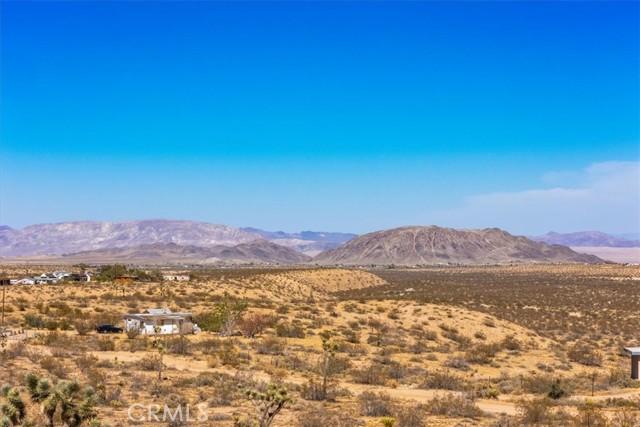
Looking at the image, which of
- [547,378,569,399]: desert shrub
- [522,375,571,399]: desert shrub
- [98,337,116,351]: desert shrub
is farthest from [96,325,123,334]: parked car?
[547,378,569,399]: desert shrub

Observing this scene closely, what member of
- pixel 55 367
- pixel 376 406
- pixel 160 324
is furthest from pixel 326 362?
pixel 160 324

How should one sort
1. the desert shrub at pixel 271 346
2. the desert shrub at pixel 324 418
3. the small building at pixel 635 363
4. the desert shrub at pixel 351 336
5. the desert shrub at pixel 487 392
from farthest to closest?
the desert shrub at pixel 351 336
the desert shrub at pixel 271 346
the small building at pixel 635 363
the desert shrub at pixel 487 392
the desert shrub at pixel 324 418

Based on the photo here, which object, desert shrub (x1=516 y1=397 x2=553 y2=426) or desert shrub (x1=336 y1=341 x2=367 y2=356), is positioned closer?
desert shrub (x1=516 y1=397 x2=553 y2=426)

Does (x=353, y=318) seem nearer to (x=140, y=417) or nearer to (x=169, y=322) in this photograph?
(x=169, y=322)

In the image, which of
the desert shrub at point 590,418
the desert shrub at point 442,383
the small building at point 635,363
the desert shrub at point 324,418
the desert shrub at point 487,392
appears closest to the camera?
the desert shrub at point 324,418

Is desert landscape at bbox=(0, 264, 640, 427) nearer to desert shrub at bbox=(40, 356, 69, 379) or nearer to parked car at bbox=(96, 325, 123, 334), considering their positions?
desert shrub at bbox=(40, 356, 69, 379)

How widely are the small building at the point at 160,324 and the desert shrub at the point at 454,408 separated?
19.2m

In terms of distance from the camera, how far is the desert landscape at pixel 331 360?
17.2 metres

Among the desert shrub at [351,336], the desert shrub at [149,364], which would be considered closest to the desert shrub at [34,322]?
the desert shrub at [149,364]

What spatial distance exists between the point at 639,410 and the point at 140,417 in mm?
14133

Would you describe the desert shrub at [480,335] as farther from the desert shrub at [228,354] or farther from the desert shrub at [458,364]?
the desert shrub at [228,354]

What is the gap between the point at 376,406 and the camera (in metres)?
17.3

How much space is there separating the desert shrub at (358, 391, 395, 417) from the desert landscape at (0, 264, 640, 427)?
0.15ft

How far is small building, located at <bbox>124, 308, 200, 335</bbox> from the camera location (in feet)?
111
